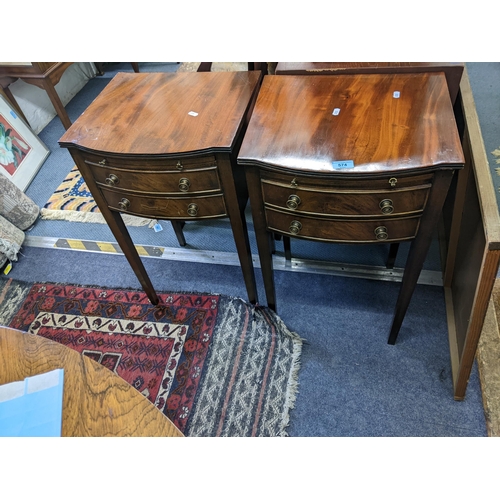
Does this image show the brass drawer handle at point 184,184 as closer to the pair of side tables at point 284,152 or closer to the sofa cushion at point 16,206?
the pair of side tables at point 284,152

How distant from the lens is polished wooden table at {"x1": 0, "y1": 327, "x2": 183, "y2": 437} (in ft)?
2.21

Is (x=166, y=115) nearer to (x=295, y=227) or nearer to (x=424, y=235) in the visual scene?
(x=295, y=227)

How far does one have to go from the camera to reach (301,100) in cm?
107

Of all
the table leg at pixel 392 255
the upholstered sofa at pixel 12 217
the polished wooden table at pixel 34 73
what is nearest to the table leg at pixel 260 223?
the table leg at pixel 392 255

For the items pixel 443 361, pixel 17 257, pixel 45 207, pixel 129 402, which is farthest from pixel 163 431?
pixel 45 207

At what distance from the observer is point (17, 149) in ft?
7.29

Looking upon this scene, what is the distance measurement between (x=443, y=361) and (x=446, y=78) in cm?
88

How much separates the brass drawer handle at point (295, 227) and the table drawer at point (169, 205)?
20 centimetres

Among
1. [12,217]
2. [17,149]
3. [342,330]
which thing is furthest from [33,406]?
[17,149]

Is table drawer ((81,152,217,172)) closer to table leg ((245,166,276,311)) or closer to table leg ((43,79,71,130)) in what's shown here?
table leg ((245,166,276,311))

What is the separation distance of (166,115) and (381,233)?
659 mm

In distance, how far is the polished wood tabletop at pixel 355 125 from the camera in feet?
2.89

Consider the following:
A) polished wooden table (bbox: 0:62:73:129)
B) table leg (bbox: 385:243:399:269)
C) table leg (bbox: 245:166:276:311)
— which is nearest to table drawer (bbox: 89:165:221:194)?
table leg (bbox: 245:166:276:311)

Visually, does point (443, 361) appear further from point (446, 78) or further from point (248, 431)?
point (446, 78)
